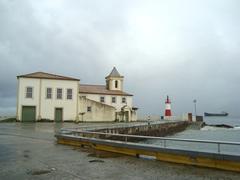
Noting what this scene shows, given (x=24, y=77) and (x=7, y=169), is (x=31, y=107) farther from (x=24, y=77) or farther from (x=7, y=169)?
(x=7, y=169)

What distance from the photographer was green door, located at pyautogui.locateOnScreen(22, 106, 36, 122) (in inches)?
1625

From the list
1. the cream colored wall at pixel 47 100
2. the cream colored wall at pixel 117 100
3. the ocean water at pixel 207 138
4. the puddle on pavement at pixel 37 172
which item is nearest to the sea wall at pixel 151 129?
the ocean water at pixel 207 138

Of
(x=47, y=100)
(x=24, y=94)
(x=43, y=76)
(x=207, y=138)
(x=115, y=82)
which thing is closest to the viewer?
(x=207, y=138)

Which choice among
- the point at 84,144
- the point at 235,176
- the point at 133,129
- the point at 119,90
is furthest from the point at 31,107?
the point at 235,176

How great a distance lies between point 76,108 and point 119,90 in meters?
19.3

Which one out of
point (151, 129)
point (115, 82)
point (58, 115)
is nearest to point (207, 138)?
point (151, 129)

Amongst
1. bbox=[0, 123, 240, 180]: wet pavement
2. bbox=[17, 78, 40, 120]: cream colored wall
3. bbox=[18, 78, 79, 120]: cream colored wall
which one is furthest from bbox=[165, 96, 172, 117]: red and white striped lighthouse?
bbox=[0, 123, 240, 180]: wet pavement

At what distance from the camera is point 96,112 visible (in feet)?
154

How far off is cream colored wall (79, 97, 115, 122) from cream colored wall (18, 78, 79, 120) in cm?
133

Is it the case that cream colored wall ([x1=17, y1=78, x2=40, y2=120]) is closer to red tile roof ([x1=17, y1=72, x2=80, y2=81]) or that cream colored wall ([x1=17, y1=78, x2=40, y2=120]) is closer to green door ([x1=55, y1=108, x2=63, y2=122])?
red tile roof ([x1=17, y1=72, x2=80, y2=81])

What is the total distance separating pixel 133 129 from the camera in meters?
33.3

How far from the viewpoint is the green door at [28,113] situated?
41272 millimetres

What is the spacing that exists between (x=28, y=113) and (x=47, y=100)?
135 inches

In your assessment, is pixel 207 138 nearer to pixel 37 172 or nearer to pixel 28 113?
pixel 28 113
